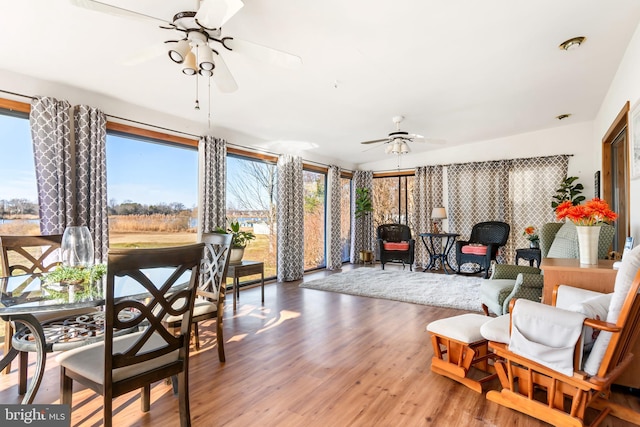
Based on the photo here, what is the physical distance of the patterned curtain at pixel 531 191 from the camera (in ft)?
20.7

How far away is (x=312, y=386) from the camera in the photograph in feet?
7.75

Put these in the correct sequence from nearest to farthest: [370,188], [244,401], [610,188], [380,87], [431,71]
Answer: [244,401] < [431,71] < [380,87] < [610,188] < [370,188]

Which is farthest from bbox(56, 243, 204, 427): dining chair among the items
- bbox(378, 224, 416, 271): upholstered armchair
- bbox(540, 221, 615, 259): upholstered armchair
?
bbox(378, 224, 416, 271): upholstered armchair

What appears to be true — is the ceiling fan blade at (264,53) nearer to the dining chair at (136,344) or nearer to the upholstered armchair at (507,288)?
the dining chair at (136,344)

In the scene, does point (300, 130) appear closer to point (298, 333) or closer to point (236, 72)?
point (236, 72)

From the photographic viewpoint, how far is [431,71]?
3.46 meters

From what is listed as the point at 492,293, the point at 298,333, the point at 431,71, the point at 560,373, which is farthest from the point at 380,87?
the point at 560,373

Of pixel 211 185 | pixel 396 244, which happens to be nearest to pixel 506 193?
pixel 396 244

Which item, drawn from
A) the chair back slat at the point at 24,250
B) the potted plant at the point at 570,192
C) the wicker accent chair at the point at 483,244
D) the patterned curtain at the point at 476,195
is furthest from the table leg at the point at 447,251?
the chair back slat at the point at 24,250

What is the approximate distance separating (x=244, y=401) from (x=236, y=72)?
2.77m

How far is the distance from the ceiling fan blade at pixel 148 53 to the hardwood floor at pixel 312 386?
2165 millimetres

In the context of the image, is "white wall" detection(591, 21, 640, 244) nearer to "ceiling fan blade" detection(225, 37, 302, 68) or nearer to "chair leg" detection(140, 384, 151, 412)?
"ceiling fan blade" detection(225, 37, 302, 68)

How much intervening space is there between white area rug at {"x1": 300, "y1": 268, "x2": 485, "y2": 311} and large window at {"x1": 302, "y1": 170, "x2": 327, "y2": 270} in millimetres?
952

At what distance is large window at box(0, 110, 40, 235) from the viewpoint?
316 cm
